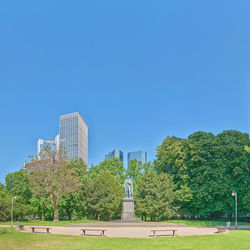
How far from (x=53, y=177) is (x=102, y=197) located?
21.0ft

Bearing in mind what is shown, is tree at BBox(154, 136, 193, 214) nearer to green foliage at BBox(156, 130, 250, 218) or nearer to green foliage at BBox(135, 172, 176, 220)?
green foliage at BBox(156, 130, 250, 218)

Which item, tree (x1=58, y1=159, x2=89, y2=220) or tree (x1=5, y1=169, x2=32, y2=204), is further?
tree (x1=5, y1=169, x2=32, y2=204)

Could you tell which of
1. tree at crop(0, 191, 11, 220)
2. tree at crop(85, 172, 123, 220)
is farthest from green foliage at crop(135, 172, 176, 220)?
tree at crop(0, 191, 11, 220)

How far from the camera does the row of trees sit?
33.1 metres

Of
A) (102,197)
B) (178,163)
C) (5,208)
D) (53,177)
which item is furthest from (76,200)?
(178,163)

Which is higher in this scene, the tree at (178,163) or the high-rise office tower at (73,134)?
the high-rise office tower at (73,134)

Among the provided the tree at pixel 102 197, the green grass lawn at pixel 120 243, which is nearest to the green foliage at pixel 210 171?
the tree at pixel 102 197

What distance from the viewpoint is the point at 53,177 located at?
33.4 metres

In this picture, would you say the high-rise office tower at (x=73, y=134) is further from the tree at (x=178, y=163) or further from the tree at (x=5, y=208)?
the tree at (x=178, y=163)

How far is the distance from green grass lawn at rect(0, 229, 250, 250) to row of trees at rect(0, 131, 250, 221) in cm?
1779

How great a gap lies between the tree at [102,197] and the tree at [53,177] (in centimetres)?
202

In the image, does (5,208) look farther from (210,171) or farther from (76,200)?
(210,171)

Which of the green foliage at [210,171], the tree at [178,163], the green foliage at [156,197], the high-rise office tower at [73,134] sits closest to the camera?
the green foliage at [210,171]

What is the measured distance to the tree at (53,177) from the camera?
33.3 m
